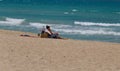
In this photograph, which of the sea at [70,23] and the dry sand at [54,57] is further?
the sea at [70,23]

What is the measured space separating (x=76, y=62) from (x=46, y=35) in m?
6.59

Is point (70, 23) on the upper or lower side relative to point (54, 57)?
lower

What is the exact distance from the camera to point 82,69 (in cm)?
1073

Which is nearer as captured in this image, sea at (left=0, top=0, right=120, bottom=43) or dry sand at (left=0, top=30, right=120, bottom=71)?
dry sand at (left=0, top=30, right=120, bottom=71)

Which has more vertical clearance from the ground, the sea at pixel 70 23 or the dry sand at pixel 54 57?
the dry sand at pixel 54 57

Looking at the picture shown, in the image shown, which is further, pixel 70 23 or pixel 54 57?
pixel 70 23

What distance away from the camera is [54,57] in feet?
40.1

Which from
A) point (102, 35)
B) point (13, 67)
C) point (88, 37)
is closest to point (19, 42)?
point (13, 67)

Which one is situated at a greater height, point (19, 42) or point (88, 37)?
point (19, 42)

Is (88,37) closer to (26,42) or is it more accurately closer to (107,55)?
(26,42)

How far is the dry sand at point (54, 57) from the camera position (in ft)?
35.7

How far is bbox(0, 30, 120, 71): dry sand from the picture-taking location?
10.9 meters

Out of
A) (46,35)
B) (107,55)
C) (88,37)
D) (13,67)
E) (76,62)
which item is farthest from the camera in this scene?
(88,37)

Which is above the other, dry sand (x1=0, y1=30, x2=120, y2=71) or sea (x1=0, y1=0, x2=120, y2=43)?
dry sand (x1=0, y1=30, x2=120, y2=71)
